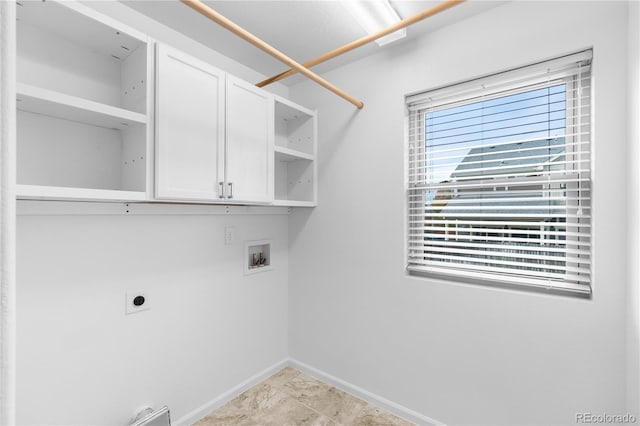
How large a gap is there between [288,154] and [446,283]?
1.30 metres

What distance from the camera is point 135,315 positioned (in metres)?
1.58

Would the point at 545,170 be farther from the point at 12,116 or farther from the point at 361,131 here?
the point at 12,116

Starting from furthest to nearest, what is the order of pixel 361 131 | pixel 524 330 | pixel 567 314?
pixel 361 131, pixel 524 330, pixel 567 314

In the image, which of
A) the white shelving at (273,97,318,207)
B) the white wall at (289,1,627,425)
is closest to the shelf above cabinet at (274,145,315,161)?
the white shelving at (273,97,318,207)

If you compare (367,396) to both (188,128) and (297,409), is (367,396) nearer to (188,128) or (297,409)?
(297,409)

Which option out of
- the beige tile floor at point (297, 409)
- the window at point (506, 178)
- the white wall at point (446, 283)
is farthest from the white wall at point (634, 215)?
the beige tile floor at point (297, 409)

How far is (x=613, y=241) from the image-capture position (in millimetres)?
1306

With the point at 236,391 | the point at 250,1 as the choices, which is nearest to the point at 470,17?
the point at 250,1

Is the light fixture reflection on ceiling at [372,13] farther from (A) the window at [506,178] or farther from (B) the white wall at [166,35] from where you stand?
(B) the white wall at [166,35]

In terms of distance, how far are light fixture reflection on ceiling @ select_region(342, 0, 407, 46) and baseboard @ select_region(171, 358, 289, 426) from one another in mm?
2382


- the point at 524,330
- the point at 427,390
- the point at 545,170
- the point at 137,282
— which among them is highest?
the point at 545,170

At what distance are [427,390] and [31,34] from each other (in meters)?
2.66

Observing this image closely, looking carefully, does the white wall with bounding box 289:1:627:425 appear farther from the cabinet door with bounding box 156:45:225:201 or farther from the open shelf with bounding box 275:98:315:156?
the cabinet door with bounding box 156:45:225:201
